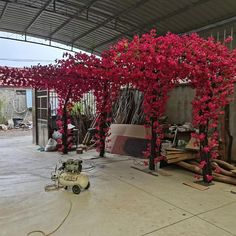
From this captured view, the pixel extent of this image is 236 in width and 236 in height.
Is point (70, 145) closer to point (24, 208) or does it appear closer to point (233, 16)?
point (24, 208)

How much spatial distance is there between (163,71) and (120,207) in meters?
2.19

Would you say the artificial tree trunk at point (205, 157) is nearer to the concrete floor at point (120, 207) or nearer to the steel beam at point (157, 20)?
the concrete floor at point (120, 207)

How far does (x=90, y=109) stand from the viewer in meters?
8.76

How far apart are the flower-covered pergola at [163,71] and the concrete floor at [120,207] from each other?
74 cm

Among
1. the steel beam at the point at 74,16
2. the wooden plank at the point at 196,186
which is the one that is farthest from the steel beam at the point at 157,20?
the wooden plank at the point at 196,186

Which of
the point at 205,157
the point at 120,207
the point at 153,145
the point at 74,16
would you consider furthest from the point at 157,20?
the point at 120,207

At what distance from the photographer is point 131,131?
6574 mm

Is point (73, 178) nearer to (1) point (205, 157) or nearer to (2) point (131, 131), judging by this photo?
(1) point (205, 157)

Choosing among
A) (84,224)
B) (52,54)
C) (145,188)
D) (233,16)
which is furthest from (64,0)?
(52,54)

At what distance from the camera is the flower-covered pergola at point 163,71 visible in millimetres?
3537

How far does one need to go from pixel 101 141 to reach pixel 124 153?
0.69 m

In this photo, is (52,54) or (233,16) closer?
(233,16)

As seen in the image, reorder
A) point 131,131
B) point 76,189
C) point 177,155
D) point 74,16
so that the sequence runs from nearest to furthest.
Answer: point 76,189 → point 177,155 → point 131,131 → point 74,16

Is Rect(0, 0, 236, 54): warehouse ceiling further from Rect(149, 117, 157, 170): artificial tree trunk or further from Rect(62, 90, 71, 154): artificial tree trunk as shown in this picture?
Rect(149, 117, 157, 170): artificial tree trunk
